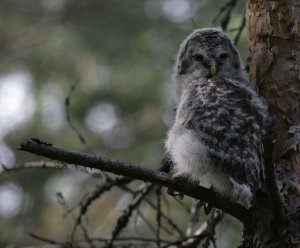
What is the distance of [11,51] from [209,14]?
6.58 ft

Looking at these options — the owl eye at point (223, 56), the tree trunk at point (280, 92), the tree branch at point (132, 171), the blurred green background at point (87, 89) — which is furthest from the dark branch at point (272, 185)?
the blurred green background at point (87, 89)

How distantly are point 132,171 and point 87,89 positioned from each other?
3.95 metres

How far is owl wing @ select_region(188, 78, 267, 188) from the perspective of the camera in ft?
9.25

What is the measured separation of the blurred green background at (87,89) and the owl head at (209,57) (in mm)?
1977

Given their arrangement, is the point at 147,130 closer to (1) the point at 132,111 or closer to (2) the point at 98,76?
(1) the point at 132,111

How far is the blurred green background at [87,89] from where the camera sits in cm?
621

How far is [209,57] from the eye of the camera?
3816mm

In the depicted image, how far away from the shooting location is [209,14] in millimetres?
5973

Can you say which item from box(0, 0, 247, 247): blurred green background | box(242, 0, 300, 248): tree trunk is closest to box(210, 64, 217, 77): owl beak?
box(242, 0, 300, 248): tree trunk

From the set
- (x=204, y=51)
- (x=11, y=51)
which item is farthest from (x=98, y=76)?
(x=204, y=51)

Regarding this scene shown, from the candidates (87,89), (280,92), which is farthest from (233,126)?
(87,89)

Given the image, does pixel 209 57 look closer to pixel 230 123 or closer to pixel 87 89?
pixel 230 123

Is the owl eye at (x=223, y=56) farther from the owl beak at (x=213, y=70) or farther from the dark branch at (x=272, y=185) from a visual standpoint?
the dark branch at (x=272, y=185)

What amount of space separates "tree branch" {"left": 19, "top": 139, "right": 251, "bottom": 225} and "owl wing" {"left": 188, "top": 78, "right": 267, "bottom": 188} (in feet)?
0.60
